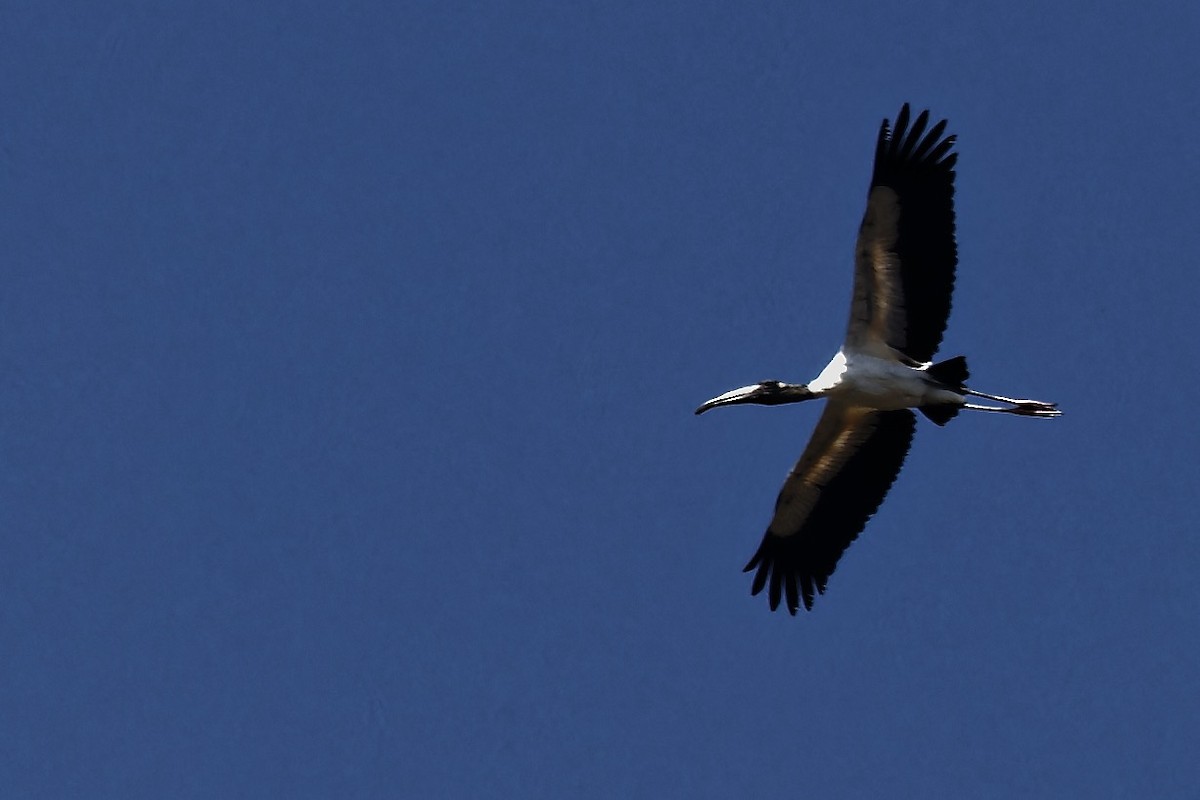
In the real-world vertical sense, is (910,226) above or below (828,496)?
above

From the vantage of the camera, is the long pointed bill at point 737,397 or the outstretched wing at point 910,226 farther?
the long pointed bill at point 737,397

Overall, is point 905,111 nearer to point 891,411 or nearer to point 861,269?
point 861,269

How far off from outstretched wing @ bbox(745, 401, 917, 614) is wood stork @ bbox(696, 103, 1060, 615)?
0.4 inches

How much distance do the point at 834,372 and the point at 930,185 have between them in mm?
2334

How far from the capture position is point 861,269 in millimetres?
25828

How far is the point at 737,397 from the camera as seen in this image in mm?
26984

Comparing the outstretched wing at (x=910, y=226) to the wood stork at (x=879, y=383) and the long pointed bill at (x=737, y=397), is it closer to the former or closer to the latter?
the wood stork at (x=879, y=383)

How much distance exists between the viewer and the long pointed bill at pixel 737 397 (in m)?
26.9

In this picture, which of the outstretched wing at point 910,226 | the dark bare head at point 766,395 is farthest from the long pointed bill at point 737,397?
the outstretched wing at point 910,226

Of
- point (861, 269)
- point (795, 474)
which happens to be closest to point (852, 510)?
point (795, 474)

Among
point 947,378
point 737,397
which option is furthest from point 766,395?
point 947,378

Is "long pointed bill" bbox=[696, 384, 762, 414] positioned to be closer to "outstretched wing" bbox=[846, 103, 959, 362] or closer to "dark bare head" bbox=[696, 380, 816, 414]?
"dark bare head" bbox=[696, 380, 816, 414]

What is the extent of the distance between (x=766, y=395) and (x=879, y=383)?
137 centimetres

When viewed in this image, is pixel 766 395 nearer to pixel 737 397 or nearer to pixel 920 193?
pixel 737 397
